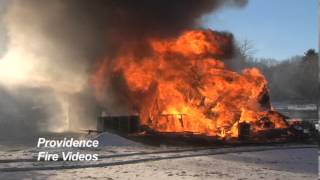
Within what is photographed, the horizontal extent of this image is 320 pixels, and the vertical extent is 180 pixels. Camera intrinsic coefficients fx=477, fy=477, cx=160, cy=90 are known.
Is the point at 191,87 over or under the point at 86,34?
under

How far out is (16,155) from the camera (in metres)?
17.1

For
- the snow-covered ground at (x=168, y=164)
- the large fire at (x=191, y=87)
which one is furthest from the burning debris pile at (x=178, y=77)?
the snow-covered ground at (x=168, y=164)

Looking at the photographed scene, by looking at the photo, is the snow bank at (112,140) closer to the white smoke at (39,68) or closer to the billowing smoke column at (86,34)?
the billowing smoke column at (86,34)

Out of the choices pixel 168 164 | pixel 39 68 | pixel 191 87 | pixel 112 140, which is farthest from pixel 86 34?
pixel 168 164

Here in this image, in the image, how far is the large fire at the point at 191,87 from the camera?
86.6 ft

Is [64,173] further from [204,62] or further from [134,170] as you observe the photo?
[204,62]

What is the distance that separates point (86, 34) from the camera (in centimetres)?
2934

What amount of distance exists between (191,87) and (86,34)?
746 cm

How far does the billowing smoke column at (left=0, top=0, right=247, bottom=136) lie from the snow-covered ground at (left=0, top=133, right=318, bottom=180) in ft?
26.7

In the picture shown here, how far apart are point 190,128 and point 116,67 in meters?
5.76

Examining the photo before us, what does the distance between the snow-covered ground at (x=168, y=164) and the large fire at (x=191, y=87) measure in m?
4.93

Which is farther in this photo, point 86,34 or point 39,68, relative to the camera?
point 39,68

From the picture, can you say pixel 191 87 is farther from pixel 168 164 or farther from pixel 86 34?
pixel 168 164

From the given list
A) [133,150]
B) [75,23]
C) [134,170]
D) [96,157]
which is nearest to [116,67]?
[75,23]
